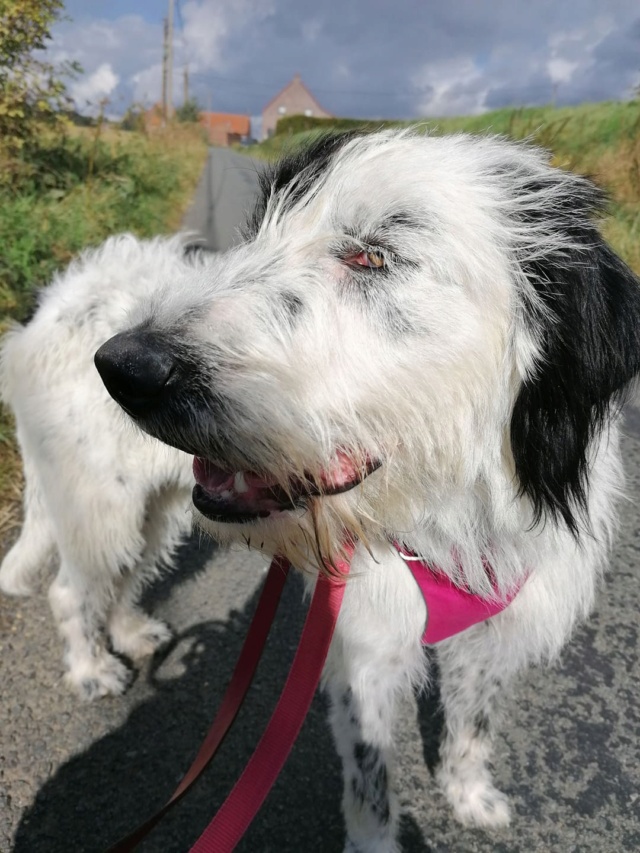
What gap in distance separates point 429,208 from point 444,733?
193 cm

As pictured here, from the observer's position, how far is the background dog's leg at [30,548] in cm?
257

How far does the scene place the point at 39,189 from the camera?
712 cm

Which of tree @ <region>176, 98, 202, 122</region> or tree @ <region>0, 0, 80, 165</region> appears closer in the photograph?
tree @ <region>0, 0, 80, 165</region>

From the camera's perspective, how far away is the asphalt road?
206cm

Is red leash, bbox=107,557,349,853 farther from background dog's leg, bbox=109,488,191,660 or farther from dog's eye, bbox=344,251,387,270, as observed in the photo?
A: background dog's leg, bbox=109,488,191,660

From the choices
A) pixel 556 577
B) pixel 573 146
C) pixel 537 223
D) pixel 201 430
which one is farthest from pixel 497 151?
pixel 573 146

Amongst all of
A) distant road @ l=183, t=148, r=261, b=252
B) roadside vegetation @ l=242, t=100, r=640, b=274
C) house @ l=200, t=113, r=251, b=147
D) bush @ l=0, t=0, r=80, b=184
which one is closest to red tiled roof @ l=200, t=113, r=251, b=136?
house @ l=200, t=113, r=251, b=147

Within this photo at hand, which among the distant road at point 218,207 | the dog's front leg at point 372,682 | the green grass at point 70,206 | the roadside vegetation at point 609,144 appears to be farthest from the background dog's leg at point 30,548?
the distant road at point 218,207

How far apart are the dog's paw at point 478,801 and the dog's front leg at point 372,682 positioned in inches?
9.2

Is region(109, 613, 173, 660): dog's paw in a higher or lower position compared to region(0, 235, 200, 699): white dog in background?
lower

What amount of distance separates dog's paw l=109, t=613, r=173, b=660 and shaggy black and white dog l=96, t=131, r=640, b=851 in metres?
1.60

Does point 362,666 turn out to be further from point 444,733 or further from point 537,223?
point 537,223

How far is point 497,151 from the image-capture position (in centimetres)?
166

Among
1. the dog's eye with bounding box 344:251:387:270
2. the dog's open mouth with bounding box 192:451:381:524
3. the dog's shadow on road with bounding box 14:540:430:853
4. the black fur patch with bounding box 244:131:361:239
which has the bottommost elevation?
the dog's shadow on road with bounding box 14:540:430:853
